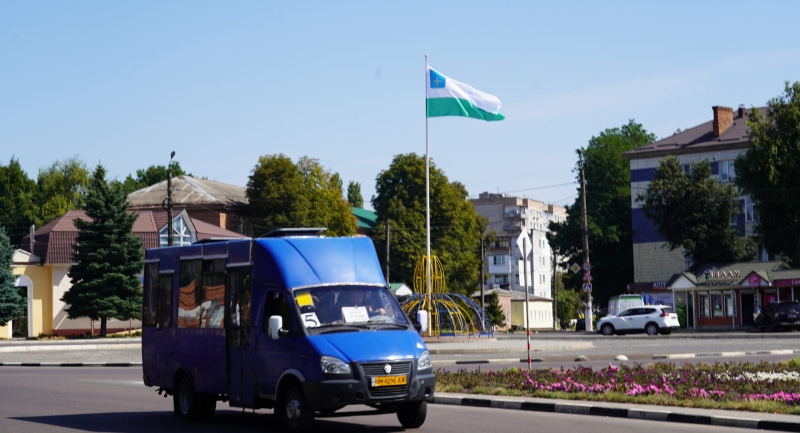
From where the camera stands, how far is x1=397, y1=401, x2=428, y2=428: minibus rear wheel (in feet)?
45.6

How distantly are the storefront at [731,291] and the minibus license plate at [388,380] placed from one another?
176ft

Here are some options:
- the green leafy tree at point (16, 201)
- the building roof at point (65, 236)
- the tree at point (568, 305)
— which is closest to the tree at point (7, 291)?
the building roof at point (65, 236)

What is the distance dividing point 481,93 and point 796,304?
25.8m

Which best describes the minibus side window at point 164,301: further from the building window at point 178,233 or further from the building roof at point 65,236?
the building window at point 178,233

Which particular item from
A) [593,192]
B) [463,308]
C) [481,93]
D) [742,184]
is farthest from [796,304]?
[593,192]

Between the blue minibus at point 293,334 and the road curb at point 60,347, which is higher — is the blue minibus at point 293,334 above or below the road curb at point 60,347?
above

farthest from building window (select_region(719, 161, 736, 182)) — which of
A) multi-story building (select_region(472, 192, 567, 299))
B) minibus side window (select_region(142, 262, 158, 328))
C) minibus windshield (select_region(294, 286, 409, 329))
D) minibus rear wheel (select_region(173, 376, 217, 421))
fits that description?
minibus windshield (select_region(294, 286, 409, 329))

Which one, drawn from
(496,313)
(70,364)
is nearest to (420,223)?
(496,313)

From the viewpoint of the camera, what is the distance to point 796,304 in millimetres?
55438

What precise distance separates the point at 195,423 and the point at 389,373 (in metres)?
3.98

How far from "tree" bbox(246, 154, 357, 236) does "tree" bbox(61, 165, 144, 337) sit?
23.3m

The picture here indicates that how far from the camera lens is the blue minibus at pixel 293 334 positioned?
13062 millimetres

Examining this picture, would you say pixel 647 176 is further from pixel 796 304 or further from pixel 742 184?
pixel 796 304

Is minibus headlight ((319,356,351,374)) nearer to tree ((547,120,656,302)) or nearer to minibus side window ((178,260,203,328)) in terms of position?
minibus side window ((178,260,203,328))
